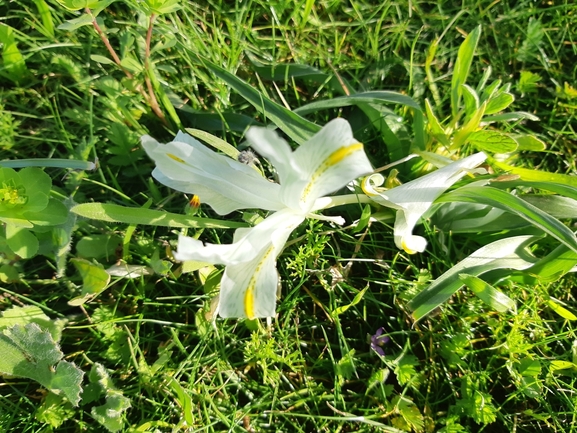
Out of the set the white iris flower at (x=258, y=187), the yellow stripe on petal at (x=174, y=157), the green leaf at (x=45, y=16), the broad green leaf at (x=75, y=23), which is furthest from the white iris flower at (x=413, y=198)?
the green leaf at (x=45, y=16)

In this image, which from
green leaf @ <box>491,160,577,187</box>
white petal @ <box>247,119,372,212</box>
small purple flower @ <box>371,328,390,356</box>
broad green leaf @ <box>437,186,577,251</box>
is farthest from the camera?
small purple flower @ <box>371,328,390,356</box>

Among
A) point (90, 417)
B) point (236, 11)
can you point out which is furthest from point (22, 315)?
point (236, 11)

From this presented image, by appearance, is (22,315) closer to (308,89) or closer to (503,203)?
(308,89)

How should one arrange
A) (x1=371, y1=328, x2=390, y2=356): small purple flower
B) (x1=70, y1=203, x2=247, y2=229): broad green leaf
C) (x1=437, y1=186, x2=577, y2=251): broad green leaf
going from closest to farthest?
(x1=437, y1=186, x2=577, y2=251): broad green leaf
(x1=70, y1=203, x2=247, y2=229): broad green leaf
(x1=371, y1=328, x2=390, y2=356): small purple flower

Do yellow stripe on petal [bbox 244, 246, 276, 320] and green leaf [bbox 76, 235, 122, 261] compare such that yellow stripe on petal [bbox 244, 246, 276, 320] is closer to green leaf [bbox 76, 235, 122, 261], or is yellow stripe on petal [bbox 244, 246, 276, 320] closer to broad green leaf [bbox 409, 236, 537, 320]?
broad green leaf [bbox 409, 236, 537, 320]

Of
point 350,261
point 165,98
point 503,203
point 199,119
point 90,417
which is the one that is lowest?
point 90,417

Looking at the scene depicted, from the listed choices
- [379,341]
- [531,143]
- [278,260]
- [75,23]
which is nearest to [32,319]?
[278,260]

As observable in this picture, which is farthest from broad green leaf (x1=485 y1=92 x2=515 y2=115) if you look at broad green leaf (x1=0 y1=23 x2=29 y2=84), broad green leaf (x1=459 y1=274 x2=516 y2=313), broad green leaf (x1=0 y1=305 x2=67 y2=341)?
broad green leaf (x1=0 y1=23 x2=29 y2=84)
